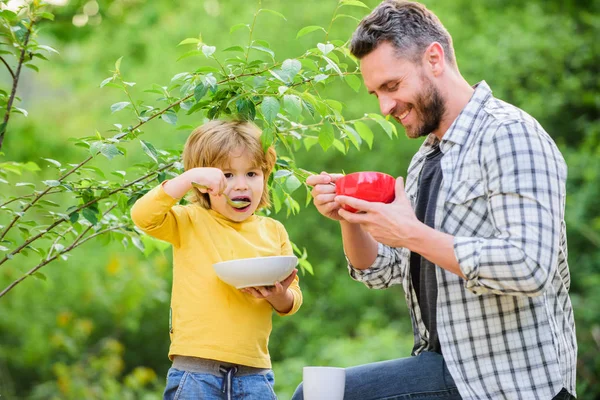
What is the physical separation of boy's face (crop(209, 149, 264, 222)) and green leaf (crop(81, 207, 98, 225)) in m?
0.35

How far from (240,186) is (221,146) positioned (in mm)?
130

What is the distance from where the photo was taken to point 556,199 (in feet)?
6.20

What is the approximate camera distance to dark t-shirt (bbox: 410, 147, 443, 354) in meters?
2.16

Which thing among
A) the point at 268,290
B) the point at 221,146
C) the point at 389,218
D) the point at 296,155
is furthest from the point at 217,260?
the point at 296,155

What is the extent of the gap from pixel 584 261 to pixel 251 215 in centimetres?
487

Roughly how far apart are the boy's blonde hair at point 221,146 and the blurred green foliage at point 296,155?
162 inches

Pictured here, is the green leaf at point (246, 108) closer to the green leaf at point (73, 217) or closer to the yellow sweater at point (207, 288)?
the yellow sweater at point (207, 288)

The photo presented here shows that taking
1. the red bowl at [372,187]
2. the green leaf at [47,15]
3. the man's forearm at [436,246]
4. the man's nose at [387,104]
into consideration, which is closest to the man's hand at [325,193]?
the red bowl at [372,187]

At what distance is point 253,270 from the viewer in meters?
2.05

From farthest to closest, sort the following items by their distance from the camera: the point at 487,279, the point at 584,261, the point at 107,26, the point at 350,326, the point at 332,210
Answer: the point at 350,326
the point at 107,26
the point at 584,261
the point at 332,210
the point at 487,279

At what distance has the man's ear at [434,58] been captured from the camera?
221 cm

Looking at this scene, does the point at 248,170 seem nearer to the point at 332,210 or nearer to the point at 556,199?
the point at 332,210

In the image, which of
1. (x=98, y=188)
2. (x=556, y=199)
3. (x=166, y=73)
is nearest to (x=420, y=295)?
(x=556, y=199)

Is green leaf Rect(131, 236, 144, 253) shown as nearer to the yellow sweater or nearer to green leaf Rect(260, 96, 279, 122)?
the yellow sweater
